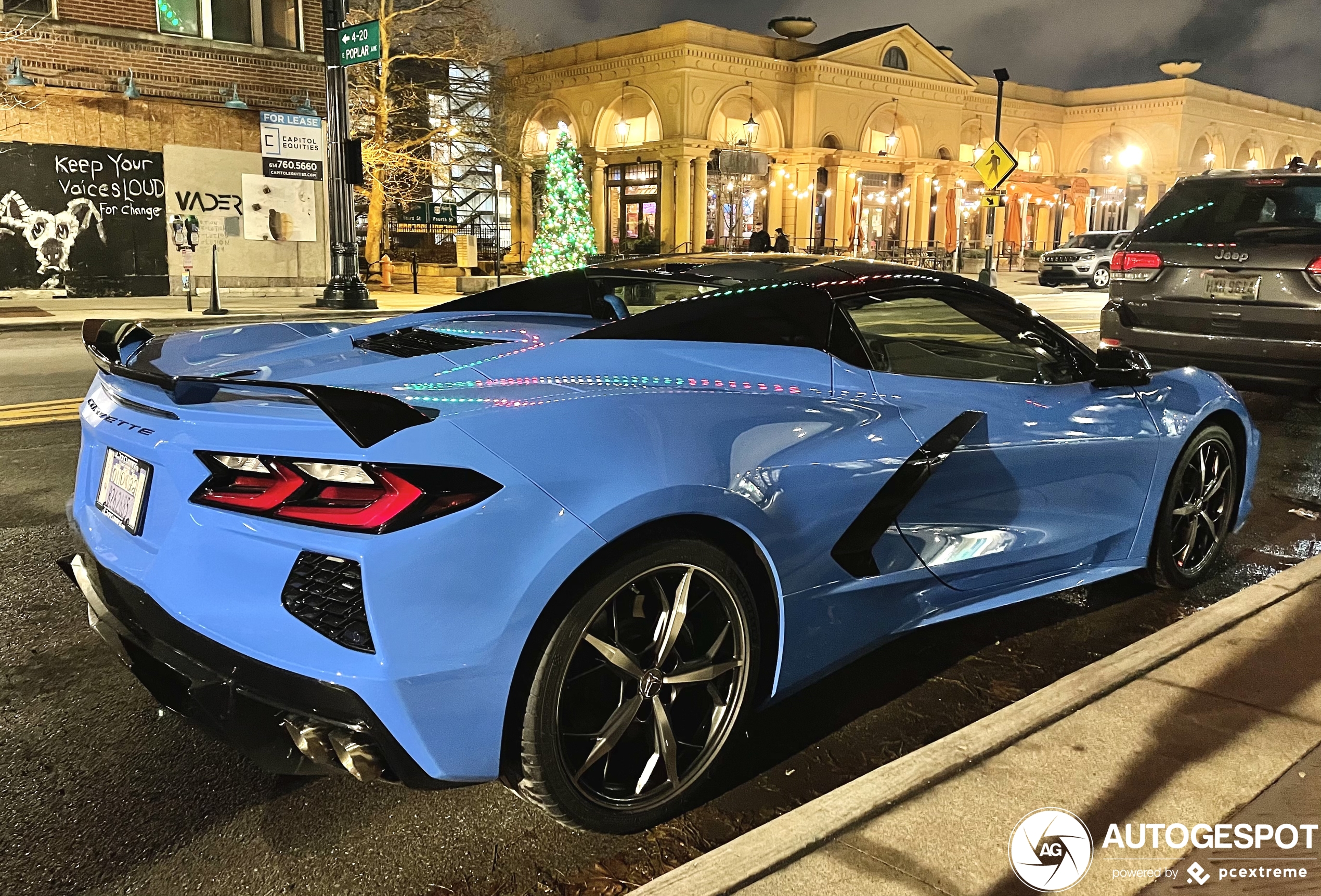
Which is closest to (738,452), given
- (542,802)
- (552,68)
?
(542,802)

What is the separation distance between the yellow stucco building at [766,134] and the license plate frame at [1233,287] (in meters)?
29.4

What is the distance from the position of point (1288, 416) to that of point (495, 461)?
363 inches

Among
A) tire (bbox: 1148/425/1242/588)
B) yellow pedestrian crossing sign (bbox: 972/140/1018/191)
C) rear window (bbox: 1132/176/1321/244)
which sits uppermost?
yellow pedestrian crossing sign (bbox: 972/140/1018/191)

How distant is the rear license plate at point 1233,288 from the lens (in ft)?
24.8

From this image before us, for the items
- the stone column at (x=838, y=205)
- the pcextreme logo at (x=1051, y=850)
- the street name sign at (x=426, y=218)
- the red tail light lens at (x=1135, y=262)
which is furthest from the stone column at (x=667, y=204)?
the pcextreme logo at (x=1051, y=850)

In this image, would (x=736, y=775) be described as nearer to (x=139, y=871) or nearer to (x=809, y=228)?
(x=139, y=871)

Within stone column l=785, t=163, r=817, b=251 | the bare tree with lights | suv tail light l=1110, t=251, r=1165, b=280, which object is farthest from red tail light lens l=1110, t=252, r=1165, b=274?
stone column l=785, t=163, r=817, b=251

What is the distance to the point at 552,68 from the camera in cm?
4434

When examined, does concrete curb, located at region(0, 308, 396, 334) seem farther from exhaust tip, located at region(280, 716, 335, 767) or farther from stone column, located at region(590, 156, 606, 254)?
stone column, located at region(590, 156, 606, 254)

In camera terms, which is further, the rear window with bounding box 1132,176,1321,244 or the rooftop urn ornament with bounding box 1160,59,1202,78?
the rooftop urn ornament with bounding box 1160,59,1202,78

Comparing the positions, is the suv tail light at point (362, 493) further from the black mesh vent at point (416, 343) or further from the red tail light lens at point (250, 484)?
the black mesh vent at point (416, 343)

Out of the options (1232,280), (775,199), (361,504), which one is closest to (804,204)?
(775,199)

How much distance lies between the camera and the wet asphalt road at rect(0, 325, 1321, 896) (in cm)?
241

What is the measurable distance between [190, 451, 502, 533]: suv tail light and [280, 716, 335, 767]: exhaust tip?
1.42 feet
